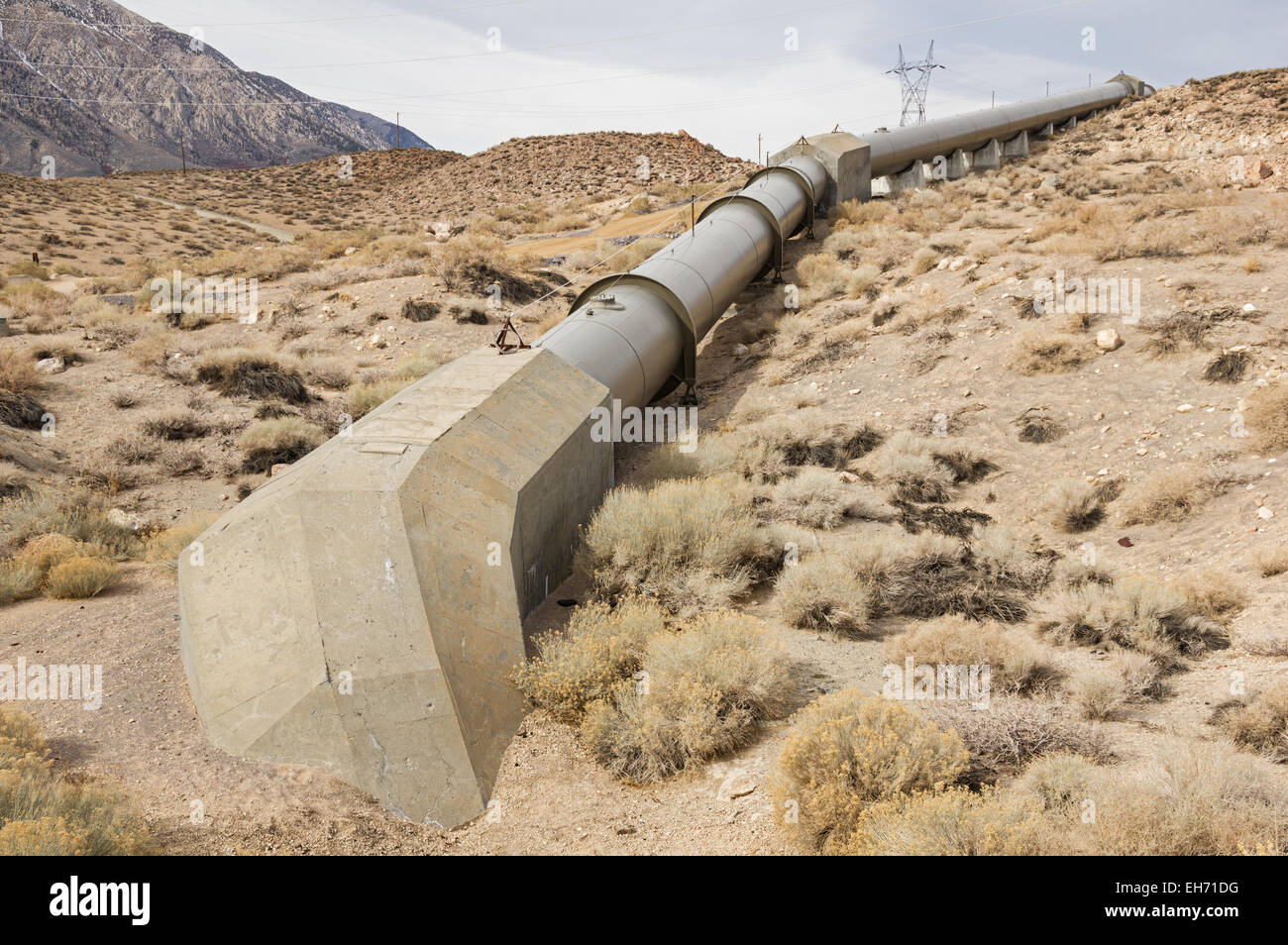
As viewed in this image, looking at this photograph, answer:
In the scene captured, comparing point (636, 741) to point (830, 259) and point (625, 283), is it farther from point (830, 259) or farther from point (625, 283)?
point (830, 259)

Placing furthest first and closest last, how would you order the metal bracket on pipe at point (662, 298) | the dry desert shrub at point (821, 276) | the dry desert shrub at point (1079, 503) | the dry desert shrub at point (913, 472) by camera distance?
the dry desert shrub at point (821, 276) → the metal bracket on pipe at point (662, 298) → the dry desert shrub at point (913, 472) → the dry desert shrub at point (1079, 503)

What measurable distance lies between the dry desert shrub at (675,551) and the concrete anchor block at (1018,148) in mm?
29051

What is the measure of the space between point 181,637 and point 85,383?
34.7 ft

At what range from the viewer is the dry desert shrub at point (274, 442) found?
12172 mm

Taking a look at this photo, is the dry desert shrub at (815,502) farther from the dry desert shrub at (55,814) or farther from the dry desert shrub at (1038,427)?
the dry desert shrub at (55,814)

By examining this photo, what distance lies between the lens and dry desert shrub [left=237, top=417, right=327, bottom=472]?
479 inches

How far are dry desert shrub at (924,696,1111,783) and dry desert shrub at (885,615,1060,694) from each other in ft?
1.87

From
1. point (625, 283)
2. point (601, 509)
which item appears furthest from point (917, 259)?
point (601, 509)

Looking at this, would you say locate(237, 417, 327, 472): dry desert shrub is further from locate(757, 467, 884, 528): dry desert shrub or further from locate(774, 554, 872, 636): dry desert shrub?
locate(774, 554, 872, 636): dry desert shrub

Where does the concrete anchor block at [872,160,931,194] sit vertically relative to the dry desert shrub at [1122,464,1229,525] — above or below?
above

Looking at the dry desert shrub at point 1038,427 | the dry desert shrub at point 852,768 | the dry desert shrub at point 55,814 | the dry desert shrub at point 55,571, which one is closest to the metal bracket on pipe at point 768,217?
the dry desert shrub at point 1038,427

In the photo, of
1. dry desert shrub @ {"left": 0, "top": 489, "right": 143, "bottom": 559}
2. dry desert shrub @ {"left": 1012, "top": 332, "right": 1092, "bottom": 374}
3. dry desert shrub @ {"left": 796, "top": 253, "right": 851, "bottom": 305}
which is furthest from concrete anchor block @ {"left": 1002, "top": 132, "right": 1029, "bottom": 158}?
dry desert shrub @ {"left": 0, "top": 489, "right": 143, "bottom": 559}

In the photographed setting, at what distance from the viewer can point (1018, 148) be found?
103ft

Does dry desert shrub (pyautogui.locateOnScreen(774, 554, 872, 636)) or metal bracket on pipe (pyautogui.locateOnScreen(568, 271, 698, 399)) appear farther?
metal bracket on pipe (pyautogui.locateOnScreen(568, 271, 698, 399))
